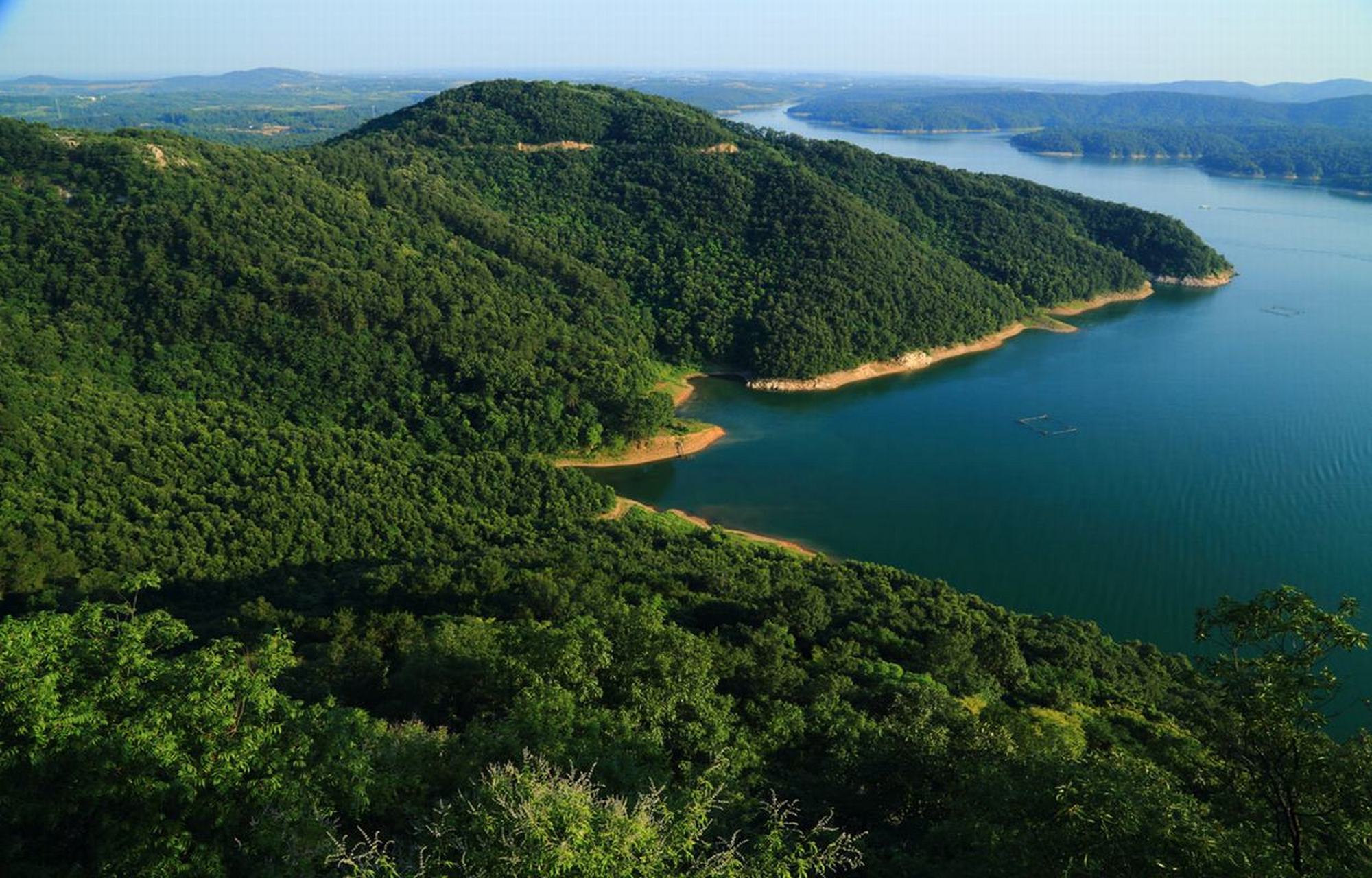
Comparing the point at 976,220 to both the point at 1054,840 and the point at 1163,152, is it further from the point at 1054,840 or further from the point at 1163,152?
the point at 1163,152

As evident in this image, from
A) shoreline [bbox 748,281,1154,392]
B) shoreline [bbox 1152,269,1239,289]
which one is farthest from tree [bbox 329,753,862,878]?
shoreline [bbox 1152,269,1239,289]

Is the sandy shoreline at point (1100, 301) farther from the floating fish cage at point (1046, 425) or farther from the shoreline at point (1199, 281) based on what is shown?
the floating fish cage at point (1046, 425)

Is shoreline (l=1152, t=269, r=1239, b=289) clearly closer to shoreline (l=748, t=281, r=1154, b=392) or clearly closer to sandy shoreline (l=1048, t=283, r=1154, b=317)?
sandy shoreline (l=1048, t=283, r=1154, b=317)

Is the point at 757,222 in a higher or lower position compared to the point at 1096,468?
higher

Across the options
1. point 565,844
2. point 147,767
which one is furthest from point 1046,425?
point 147,767

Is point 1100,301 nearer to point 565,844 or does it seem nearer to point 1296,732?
point 1296,732

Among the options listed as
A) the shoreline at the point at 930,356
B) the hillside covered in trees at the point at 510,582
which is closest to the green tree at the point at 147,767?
the hillside covered in trees at the point at 510,582
